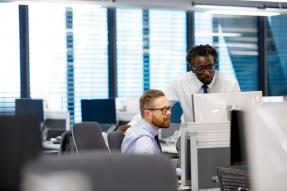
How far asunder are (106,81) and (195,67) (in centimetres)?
483

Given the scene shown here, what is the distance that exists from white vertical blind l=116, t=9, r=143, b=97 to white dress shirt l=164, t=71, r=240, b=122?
4494mm

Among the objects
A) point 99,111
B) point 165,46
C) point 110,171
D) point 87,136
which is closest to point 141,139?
point 87,136

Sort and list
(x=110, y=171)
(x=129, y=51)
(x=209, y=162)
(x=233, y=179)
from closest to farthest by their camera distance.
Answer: (x=110, y=171) → (x=233, y=179) → (x=209, y=162) → (x=129, y=51)

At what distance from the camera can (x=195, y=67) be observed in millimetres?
3768

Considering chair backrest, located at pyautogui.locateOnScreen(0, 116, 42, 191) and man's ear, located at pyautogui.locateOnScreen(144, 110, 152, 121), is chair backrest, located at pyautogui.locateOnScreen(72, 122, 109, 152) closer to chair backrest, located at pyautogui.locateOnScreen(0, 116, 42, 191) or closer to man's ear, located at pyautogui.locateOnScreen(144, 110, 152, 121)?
man's ear, located at pyautogui.locateOnScreen(144, 110, 152, 121)

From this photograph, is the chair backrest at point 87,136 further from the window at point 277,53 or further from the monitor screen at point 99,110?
the window at point 277,53

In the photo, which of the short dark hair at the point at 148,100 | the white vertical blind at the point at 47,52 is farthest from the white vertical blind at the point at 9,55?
the short dark hair at the point at 148,100

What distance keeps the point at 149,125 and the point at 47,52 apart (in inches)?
195

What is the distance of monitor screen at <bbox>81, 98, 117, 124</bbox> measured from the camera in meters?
6.27

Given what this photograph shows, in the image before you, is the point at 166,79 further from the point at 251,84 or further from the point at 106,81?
the point at 251,84

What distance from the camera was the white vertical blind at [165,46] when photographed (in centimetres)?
875

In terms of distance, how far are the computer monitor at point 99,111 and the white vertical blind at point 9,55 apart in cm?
190

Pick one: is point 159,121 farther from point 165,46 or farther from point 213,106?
point 165,46

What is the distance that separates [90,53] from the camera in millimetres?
8367
